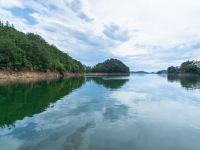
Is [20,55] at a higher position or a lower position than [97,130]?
higher

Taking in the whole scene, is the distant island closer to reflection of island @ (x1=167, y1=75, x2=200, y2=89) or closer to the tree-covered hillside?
the tree-covered hillside

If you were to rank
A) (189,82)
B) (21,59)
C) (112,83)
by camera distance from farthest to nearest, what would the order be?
(189,82), (21,59), (112,83)

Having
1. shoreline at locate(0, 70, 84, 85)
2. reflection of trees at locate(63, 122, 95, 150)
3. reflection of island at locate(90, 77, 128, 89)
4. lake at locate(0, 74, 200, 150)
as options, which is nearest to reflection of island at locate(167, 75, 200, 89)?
reflection of island at locate(90, 77, 128, 89)

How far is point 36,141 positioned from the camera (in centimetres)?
1103

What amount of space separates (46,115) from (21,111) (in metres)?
2.62

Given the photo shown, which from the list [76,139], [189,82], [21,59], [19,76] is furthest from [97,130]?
[189,82]

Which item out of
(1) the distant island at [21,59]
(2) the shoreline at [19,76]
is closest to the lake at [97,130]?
(2) the shoreline at [19,76]

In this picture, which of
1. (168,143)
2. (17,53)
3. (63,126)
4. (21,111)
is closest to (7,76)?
(17,53)

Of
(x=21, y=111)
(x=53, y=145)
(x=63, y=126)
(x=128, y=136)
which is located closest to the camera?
Answer: (x=53, y=145)

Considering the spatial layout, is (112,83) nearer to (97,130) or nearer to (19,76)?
(19,76)

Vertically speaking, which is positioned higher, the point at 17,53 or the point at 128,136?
the point at 17,53

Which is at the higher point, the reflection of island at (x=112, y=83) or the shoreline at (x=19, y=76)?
the shoreline at (x=19, y=76)

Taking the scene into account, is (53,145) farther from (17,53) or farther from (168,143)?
(17,53)

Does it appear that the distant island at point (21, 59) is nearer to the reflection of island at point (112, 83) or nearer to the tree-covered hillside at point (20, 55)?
the tree-covered hillside at point (20, 55)
